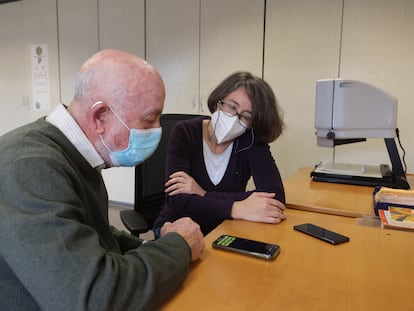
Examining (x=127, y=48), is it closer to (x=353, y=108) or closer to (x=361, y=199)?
(x=353, y=108)

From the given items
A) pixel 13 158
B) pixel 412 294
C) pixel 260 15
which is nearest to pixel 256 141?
pixel 412 294

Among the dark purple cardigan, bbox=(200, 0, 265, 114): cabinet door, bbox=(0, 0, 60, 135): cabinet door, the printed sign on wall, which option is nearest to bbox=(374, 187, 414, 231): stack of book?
the dark purple cardigan

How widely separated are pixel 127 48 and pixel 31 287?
10.2ft

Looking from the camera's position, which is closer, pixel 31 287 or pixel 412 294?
pixel 31 287

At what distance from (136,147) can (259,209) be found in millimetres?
562

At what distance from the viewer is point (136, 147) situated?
0.85 meters

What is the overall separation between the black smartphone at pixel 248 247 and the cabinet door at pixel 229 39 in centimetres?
212

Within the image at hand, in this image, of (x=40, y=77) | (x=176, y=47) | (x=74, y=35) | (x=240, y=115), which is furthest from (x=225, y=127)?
(x=40, y=77)

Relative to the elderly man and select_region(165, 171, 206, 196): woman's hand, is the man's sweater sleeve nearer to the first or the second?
the elderly man

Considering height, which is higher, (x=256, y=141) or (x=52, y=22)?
(x=52, y=22)

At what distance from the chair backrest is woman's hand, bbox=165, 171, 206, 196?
291 mm

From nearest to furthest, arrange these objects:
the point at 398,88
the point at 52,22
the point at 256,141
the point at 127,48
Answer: the point at 256,141 < the point at 398,88 < the point at 127,48 < the point at 52,22

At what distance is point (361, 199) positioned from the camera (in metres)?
1.54

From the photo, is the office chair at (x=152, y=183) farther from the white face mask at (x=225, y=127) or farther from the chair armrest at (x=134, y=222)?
the white face mask at (x=225, y=127)
